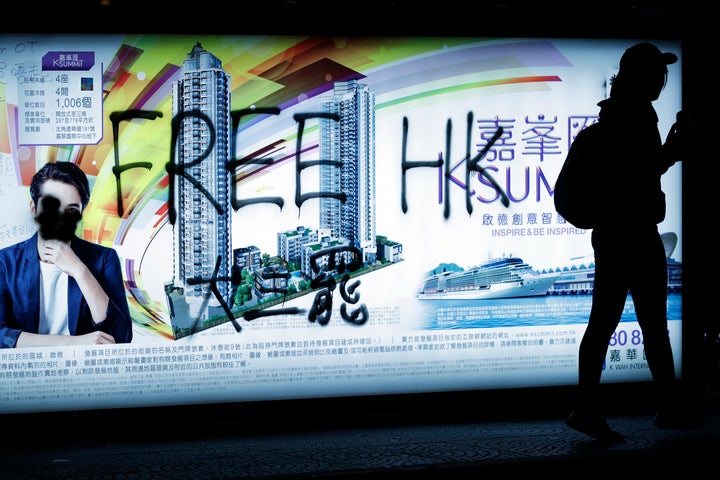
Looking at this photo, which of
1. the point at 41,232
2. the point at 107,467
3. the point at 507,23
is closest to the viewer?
the point at 107,467

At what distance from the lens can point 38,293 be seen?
21.6ft

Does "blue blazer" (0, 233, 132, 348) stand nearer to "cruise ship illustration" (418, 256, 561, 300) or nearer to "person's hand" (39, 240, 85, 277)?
"person's hand" (39, 240, 85, 277)

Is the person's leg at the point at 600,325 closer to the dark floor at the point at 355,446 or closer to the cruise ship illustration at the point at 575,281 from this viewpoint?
the dark floor at the point at 355,446

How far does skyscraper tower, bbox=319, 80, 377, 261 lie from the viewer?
A: 6.92 meters

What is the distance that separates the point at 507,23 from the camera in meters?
7.05

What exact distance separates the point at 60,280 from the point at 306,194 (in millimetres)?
1814

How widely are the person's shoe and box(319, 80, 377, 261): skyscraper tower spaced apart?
185 cm

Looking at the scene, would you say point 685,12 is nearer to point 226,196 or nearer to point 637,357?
point 637,357

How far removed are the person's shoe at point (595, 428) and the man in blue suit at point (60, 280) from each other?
10.2ft

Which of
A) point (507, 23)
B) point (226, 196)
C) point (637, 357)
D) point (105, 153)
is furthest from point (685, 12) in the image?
point (105, 153)

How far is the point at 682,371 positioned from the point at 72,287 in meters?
4.60

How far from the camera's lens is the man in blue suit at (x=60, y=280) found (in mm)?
6527

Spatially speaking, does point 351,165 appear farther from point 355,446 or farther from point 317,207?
point 355,446

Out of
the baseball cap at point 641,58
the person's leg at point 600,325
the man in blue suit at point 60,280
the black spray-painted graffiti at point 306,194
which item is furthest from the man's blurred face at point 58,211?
the baseball cap at point 641,58
